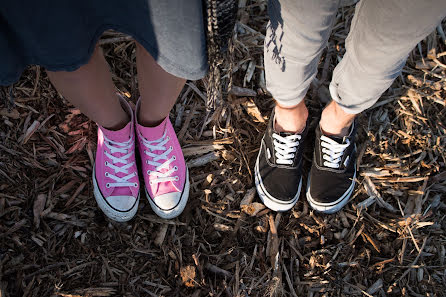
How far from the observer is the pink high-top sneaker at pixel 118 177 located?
5.11ft

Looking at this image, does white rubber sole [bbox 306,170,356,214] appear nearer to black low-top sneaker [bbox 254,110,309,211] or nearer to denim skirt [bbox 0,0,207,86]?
black low-top sneaker [bbox 254,110,309,211]

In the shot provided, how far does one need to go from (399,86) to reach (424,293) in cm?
108

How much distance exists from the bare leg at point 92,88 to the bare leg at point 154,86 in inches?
4.4

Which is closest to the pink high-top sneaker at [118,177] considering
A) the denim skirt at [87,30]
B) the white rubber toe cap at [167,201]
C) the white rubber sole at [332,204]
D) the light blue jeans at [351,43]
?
the white rubber toe cap at [167,201]

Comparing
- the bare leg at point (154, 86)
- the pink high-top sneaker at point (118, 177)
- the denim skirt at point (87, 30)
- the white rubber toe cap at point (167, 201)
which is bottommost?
the white rubber toe cap at point (167, 201)

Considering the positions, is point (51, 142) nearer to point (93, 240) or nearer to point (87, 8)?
point (93, 240)

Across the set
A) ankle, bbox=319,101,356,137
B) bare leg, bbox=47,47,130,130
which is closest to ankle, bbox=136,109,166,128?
bare leg, bbox=47,47,130,130

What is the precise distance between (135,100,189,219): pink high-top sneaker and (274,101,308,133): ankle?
491 millimetres

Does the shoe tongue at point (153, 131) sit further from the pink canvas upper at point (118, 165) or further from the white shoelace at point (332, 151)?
the white shoelace at point (332, 151)

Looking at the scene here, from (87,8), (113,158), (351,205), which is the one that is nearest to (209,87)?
(87,8)

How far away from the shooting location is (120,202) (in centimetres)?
156

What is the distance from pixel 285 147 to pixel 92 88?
2.84 ft

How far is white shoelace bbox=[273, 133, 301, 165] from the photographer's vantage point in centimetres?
165

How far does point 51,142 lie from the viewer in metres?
1.74
